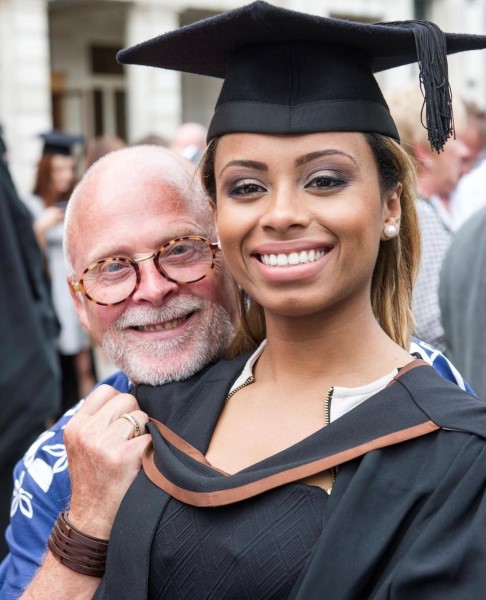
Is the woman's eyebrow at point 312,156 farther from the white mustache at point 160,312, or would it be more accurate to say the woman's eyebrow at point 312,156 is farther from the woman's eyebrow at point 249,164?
the white mustache at point 160,312

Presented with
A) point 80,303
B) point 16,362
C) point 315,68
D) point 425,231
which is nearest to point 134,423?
point 80,303

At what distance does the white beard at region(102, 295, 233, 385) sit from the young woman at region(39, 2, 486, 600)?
197 mm

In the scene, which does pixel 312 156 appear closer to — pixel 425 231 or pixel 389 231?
pixel 389 231

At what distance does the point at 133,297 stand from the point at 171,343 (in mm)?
148

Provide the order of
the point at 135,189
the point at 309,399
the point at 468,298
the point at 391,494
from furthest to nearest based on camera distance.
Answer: the point at 468,298 < the point at 135,189 < the point at 309,399 < the point at 391,494

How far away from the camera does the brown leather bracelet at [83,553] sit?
1.99 meters

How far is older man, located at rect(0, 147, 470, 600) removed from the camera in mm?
2268

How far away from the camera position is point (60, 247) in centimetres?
698

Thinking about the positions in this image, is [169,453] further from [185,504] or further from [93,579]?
[93,579]

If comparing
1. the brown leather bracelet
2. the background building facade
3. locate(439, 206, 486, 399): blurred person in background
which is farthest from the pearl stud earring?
the background building facade

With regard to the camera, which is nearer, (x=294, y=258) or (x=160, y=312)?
(x=294, y=258)

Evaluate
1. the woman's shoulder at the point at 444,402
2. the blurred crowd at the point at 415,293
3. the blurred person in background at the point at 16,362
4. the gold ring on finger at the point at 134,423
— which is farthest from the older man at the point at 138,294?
the blurred person in background at the point at 16,362

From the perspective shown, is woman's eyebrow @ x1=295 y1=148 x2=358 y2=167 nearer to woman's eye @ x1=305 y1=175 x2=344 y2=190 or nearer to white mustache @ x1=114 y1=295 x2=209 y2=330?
woman's eye @ x1=305 y1=175 x2=344 y2=190

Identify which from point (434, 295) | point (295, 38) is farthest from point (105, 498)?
point (434, 295)
